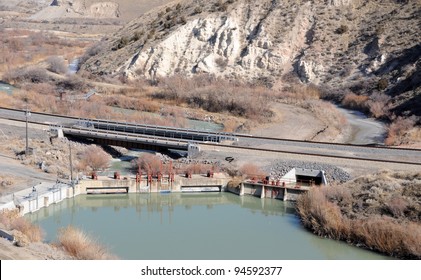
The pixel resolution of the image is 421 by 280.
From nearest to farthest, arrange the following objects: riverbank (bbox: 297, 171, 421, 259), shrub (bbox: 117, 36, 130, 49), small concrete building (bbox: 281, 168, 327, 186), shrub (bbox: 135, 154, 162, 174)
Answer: riverbank (bbox: 297, 171, 421, 259), small concrete building (bbox: 281, 168, 327, 186), shrub (bbox: 135, 154, 162, 174), shrub (bbox: 117, 36, 130, 49)

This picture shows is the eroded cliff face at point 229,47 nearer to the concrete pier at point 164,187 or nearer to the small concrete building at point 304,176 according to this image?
the small concrete building at point 304,176

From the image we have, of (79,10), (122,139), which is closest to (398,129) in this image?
(122,139)

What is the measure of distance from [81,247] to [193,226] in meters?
7.76

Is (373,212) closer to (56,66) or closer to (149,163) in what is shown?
(149,163)

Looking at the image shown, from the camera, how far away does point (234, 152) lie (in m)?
39.8

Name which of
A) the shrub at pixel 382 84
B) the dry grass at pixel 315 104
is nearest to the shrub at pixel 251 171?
the dry grass at pixel 315 104

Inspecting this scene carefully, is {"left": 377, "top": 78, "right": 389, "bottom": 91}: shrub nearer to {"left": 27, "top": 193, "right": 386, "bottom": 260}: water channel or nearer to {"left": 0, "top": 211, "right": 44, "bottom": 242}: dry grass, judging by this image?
{"left": 27, "top": 193, "right": 386, "bottom": 260}: water channel

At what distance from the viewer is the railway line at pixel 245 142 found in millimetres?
39031

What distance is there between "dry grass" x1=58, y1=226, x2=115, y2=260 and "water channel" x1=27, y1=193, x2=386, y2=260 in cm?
156

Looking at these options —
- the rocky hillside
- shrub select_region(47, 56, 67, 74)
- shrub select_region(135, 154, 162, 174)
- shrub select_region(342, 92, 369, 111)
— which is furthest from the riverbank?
shrub select_region(47, 56, 67, 74)

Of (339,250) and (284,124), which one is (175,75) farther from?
(339,250)

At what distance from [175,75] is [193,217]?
39.4m

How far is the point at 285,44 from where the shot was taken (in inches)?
2778

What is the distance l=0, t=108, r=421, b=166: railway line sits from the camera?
39.0 metres
